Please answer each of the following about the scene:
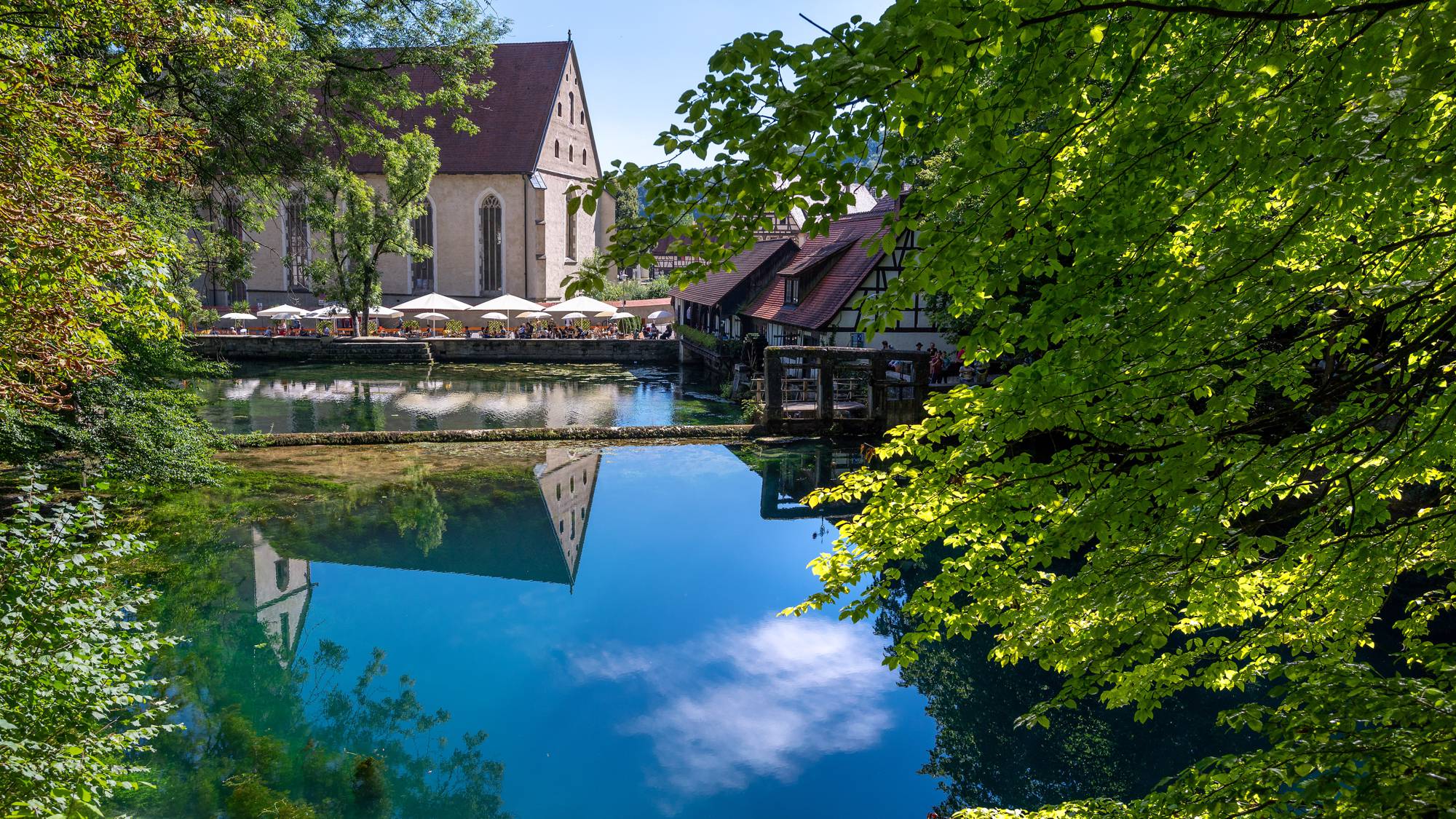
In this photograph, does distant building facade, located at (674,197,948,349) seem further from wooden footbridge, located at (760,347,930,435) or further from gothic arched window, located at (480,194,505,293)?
gothic arched window, located at (480,194,505,293)

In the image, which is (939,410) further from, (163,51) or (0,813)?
(163,51)

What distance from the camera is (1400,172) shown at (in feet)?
9.79

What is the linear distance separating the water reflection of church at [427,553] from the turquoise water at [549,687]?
6 cm

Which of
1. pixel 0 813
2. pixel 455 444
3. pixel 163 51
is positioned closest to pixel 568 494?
pixel 455 444

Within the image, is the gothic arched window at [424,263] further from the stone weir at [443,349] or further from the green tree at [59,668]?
the green tree at [59,668]

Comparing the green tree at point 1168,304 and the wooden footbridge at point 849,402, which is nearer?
the green tree at point 1168,304

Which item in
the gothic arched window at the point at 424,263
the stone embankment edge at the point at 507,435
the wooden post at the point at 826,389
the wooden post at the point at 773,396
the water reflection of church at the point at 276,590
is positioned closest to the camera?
the water reflection of church at the point at 276,590

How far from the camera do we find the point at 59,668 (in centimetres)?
542

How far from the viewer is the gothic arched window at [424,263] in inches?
2104

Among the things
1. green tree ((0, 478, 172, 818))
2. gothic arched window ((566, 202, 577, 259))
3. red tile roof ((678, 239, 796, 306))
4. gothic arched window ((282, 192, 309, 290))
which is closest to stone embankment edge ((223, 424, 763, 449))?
red tile roof ((678, 239, 796, 306))

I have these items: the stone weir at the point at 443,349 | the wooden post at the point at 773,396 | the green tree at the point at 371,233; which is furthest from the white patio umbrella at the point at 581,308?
the wooden post at the point at 773,396

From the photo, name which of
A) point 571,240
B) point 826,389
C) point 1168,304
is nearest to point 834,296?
point 826,389

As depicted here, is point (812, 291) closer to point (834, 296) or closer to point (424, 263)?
point (834, 296)

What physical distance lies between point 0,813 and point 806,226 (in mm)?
4798
